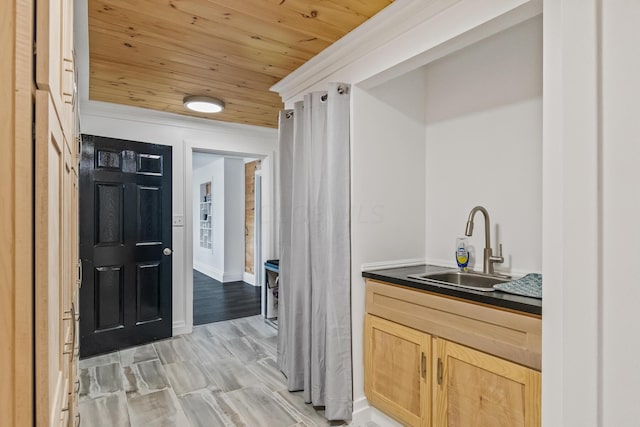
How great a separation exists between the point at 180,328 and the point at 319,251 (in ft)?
7.33

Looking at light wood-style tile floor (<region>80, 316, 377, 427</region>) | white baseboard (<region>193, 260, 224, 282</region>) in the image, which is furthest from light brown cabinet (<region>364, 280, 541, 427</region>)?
white baseboard (<region>193, 260, 224, 282</region>)

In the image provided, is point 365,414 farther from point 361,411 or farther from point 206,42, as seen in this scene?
point 206,42

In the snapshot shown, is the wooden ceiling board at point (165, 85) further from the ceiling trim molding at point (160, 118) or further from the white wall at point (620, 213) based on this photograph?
the white wall at point (620, 213)

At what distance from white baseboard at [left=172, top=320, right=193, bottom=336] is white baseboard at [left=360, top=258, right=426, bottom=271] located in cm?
242

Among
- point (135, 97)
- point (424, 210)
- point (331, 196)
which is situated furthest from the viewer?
point (135, 97)

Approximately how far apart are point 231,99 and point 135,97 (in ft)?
2.73

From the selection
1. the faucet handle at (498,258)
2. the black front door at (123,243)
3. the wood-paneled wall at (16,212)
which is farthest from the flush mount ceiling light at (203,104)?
the wood-paneled wall at (16,212)

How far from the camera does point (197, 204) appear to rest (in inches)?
316

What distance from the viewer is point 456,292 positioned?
1606mm

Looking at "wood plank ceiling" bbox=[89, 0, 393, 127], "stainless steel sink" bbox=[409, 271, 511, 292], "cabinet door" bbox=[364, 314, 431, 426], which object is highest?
"wood plank ceiling" bbox=[89, 0, 393, 127]

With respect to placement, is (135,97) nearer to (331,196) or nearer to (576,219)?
(331,196)

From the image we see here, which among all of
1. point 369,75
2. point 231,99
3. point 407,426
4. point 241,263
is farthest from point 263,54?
point 241,263

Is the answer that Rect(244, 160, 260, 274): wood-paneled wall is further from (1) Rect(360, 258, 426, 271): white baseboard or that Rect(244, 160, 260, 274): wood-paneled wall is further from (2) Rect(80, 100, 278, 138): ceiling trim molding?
(1) Rect(360, 258, 426, 271): white baseboard

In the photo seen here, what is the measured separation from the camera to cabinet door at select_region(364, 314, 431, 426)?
1.78 m
